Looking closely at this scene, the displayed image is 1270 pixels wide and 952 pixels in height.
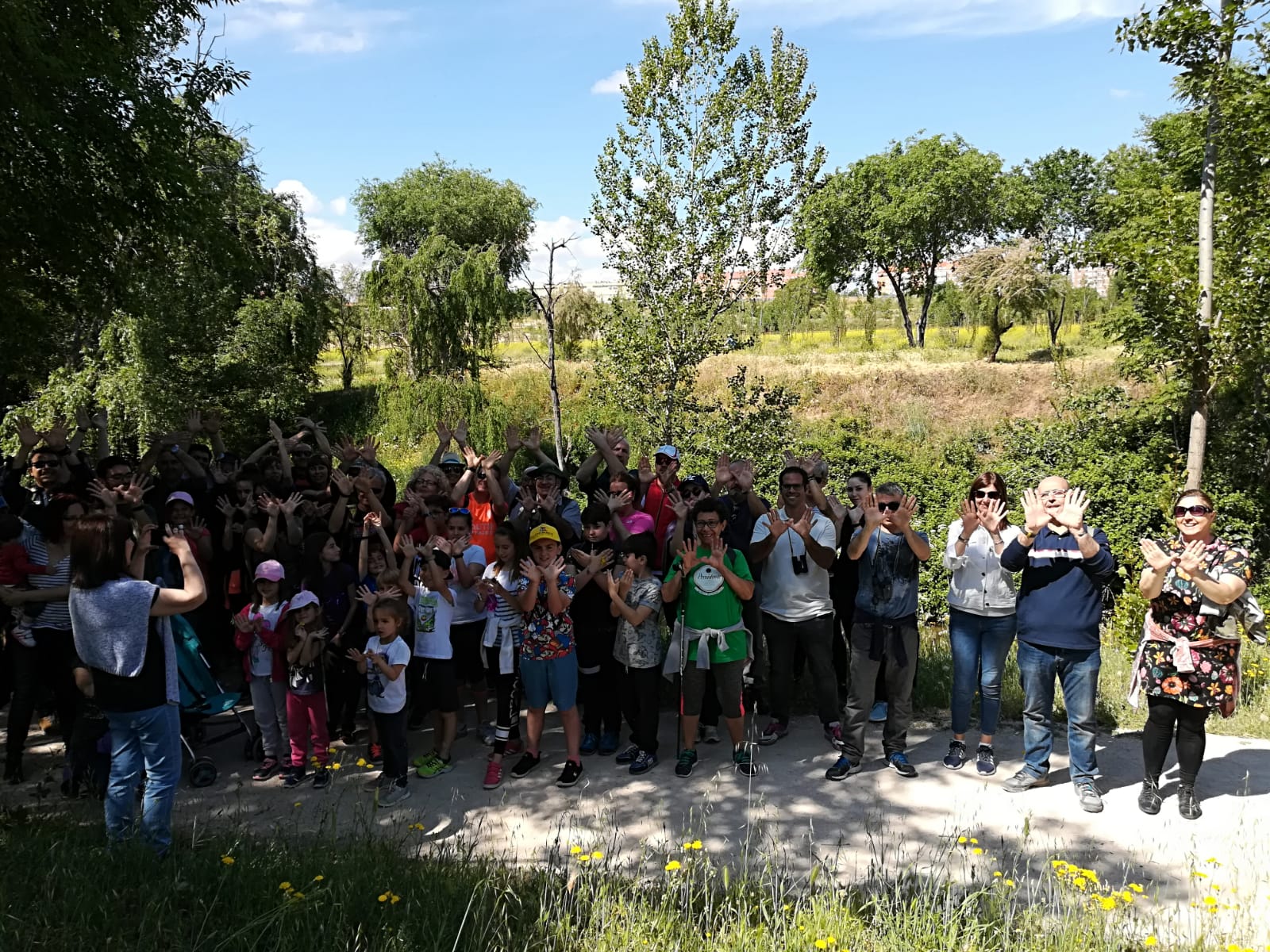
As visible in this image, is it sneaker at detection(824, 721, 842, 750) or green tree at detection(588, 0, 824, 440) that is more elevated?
green tree at detection(588, 0, 824, 440)

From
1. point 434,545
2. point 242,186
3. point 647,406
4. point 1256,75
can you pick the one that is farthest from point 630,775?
point 242,186

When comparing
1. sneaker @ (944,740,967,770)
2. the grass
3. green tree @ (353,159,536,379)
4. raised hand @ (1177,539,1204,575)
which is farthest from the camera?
green tree @ (353,159,536,379)

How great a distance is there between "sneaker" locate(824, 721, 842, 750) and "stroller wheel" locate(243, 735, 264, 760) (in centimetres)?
408

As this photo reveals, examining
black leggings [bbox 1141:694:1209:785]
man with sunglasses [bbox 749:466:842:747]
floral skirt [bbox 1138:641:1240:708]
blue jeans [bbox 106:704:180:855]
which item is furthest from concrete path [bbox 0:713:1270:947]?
blue jeans [bbox 106:704:180:855]

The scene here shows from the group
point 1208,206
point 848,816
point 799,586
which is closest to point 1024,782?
point 848,816

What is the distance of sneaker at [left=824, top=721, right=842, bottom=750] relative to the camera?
19.6 ft

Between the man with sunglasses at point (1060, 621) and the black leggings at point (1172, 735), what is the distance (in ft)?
1.01

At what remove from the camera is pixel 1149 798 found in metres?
4.93

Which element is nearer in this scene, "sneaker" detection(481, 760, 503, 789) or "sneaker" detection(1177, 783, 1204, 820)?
"sneaker" detection(1177, 783, 1204, 820)

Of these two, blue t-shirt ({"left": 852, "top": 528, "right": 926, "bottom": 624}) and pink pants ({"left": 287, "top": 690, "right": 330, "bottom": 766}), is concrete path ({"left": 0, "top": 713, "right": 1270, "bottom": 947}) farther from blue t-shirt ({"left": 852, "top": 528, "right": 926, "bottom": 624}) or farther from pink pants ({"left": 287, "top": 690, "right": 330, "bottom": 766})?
blue t-shirt ({"left": 852, "top": 528, "right": 926, "bottom": 624})

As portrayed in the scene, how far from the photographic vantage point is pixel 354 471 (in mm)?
7336

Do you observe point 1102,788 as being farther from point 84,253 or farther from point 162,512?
point 84,253

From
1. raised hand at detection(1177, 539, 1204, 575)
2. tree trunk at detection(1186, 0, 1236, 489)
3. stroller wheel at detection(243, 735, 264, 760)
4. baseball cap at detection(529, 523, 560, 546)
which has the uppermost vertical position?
tree trunk at detection(1186, 0, 1236, 489)

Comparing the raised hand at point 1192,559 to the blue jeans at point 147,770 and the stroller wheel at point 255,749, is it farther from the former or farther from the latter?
the stroller wheel at point 255,749
